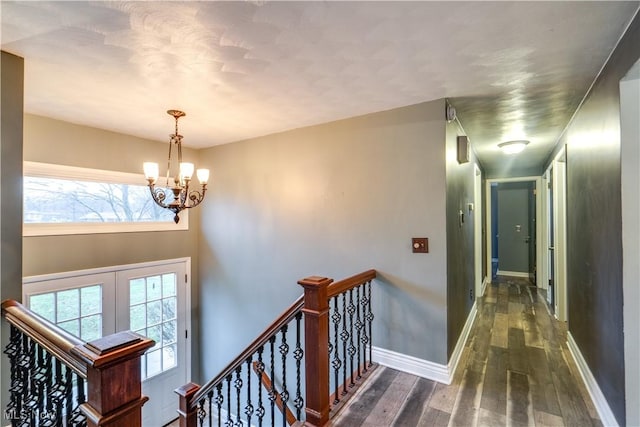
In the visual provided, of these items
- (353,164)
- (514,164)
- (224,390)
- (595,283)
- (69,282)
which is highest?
(514,164)

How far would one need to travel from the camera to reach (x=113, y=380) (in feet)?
3.20

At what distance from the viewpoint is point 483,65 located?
2.00m

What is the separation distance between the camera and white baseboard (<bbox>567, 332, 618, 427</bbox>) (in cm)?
189

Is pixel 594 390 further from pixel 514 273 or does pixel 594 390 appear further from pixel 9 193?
pixel 514 273

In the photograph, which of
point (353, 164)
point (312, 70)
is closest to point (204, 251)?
point (353, 164)

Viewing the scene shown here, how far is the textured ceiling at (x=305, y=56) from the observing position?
150 centimetres

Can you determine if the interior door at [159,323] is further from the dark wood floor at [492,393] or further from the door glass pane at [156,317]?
the dark wood floor at [492,393]

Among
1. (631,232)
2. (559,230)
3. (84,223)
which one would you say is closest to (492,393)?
(631,232)

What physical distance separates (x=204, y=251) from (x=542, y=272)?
5.90m

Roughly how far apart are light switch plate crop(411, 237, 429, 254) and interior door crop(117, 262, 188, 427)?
3.20 meters

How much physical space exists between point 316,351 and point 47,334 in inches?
52.3

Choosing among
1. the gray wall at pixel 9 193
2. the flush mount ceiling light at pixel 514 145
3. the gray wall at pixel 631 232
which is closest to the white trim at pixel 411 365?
the gray wall at pixel 631 232

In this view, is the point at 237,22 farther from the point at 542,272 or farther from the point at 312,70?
the point at 542,272

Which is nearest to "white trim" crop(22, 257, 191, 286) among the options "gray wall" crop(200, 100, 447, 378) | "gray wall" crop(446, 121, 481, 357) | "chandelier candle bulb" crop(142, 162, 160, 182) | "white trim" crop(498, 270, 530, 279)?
"gray wall" crop(200, 100, 447, 378)
